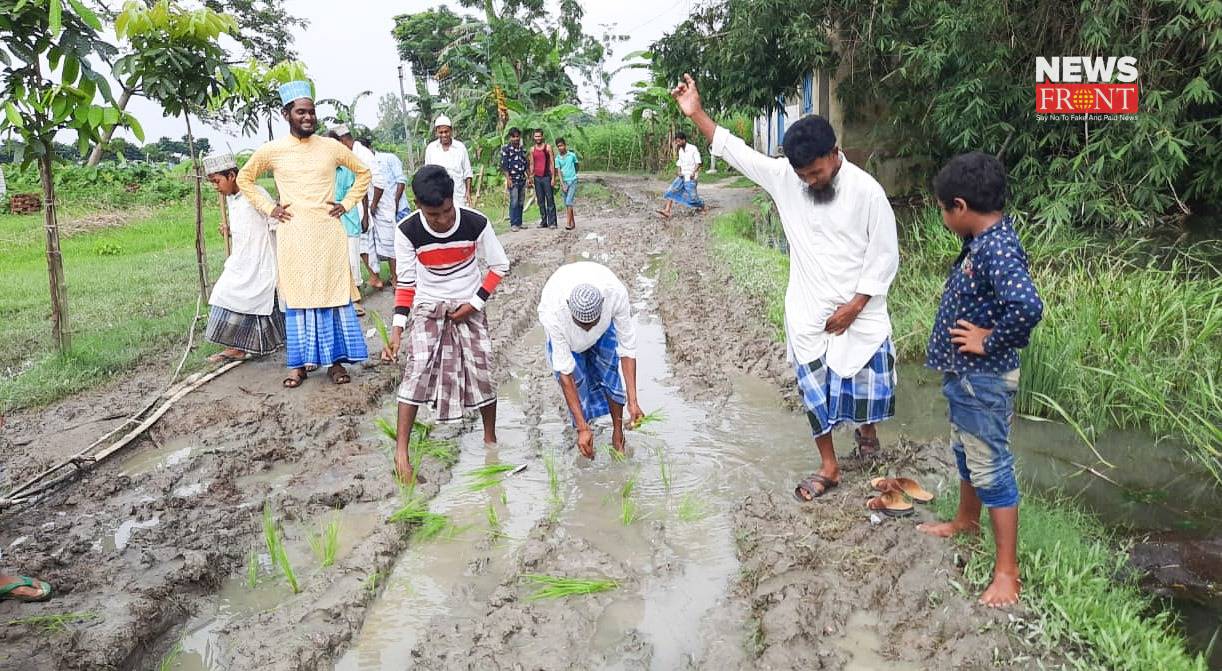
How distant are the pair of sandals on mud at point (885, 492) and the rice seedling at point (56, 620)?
9.07ft

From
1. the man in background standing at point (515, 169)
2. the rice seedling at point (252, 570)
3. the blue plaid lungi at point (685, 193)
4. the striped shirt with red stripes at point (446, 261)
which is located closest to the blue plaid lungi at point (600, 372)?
the striped shirt with red stripes at point (446, 261)

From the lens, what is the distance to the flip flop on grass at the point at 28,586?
2988 millimetres

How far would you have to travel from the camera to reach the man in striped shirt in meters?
4.01

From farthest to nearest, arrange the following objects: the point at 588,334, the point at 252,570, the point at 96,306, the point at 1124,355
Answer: the point at 96,306
the point at 1124,355
the point at 588,334
the point at 252,570

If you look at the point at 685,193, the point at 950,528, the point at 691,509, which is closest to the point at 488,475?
the point at 691,509

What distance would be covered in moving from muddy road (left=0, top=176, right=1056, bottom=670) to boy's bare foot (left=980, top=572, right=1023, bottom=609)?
48 millimetres

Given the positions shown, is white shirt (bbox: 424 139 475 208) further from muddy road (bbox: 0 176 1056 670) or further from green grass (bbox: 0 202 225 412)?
muddy road (bbox: 0 176 1056 670)

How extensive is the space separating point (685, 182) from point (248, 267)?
11.0m

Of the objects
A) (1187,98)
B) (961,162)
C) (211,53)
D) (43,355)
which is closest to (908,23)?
(1187,98)

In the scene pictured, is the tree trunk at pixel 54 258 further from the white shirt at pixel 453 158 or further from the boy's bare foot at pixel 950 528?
the boy's bare foot at pixel 950 528

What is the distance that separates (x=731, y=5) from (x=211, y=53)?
29.2 ft

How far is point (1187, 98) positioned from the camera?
26.6 ft

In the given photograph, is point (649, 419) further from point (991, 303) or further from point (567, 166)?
point (567, 166)

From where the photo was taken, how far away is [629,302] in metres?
4.43
